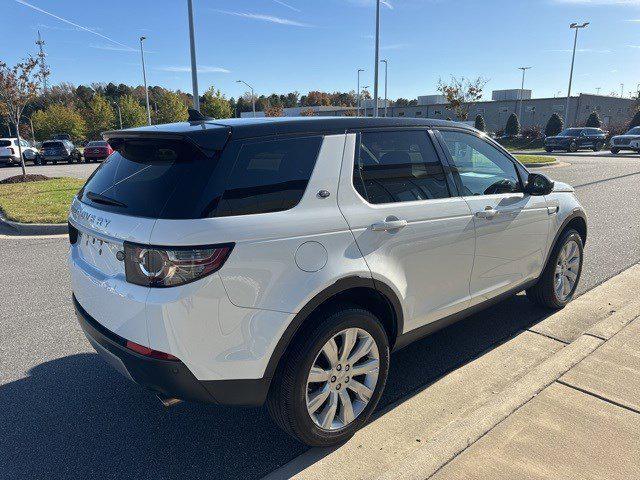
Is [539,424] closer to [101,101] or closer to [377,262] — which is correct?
[377,262]

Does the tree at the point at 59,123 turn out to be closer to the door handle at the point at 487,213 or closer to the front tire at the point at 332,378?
the door handle at the point at 487,213

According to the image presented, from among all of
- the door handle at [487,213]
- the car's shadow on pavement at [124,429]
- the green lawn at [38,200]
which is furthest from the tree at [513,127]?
the car's shadow on pavement at [124,429]

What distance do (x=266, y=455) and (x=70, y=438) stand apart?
116 centimetres

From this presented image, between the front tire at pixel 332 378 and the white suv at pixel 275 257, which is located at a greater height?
the white suv at pixel 275 257

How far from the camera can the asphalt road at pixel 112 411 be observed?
262 cm

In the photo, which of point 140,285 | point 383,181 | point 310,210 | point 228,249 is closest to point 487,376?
point 383,181

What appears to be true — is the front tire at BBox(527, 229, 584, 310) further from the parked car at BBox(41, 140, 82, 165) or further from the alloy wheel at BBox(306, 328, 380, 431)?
the parked car at BBox(41, 140, 82, 165)

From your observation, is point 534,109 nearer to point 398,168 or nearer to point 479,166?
point 479,166

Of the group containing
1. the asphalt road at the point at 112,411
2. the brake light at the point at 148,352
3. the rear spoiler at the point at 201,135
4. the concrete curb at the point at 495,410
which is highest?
the rear spoiler at the point at 201,135

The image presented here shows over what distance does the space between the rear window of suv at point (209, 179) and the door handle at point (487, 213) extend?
1.37 metres

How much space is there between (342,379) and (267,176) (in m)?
1.18

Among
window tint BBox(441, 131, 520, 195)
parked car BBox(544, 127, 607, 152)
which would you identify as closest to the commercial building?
parked car BBox(544, 127, 607, 152)

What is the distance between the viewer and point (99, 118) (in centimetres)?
6138

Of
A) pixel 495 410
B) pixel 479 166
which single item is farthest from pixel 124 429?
pixel 479 166
